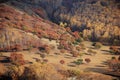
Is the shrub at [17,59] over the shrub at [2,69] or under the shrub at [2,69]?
over

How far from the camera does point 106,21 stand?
1341 centimetres

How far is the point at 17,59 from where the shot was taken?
12.6 meters

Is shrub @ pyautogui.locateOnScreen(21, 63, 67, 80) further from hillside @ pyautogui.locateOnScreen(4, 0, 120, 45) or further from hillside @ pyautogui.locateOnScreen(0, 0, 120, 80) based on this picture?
hillside @ pyautogui.locateOnScreen(4, 0, 120, 45)

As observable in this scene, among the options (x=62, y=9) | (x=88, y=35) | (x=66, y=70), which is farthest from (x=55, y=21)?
(x=66, y=70)

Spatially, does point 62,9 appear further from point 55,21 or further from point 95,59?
point 95,59

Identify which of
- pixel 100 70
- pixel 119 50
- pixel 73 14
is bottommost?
pixel 100 70

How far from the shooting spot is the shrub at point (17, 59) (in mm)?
12594

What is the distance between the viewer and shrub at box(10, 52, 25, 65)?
41.3ft

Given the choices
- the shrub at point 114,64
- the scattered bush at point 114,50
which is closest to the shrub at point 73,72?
the shrub at point 114,64

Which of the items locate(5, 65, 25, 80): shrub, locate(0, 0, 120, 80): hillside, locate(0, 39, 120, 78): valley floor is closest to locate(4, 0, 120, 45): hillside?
locate(0, 0, 120, 80): hillside

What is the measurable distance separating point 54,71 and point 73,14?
140 inches

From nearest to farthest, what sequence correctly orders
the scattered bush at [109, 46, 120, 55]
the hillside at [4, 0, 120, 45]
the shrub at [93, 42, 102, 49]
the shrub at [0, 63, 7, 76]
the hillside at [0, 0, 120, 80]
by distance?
the hillside at [0, 0, 120, 80] → the shrub at [0, 63, 7, 76] → the scattered bush at [109, 46, 120, 55] → the shrub at [93, 42, 102, 49] → the hillside at [4, 0, 120, 45]

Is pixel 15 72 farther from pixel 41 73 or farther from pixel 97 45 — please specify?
pixel 97 45

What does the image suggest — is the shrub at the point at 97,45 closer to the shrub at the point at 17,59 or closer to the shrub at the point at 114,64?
the shrub at the point at 114,64
